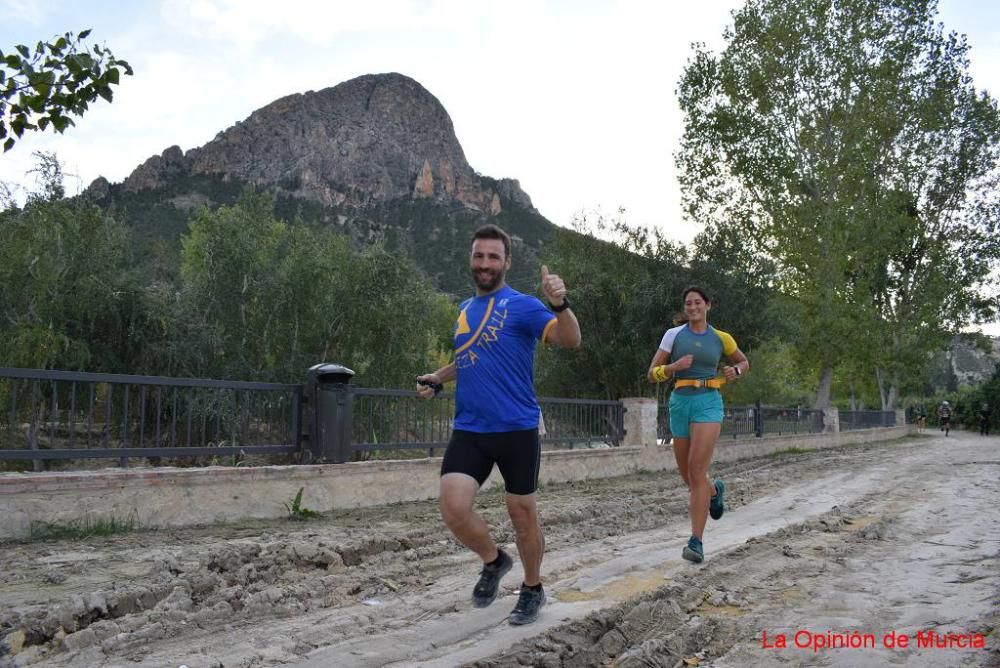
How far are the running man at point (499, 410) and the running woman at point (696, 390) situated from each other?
1963 mm

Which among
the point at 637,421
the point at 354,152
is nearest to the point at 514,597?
the point at 637,421

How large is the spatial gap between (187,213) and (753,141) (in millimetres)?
52668

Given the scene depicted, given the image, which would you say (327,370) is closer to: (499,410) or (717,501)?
(717,501)

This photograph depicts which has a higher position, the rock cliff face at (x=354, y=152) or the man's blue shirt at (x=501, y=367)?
the rock cliff face at (x=354, y=152)

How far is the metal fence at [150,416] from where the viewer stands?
7051 millimetres

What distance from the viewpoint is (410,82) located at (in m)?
181

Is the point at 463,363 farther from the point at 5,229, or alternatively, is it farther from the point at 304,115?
the point at 304,115

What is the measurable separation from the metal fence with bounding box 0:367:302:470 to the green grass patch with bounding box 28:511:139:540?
0.70 m

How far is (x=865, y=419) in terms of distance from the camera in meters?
34.0

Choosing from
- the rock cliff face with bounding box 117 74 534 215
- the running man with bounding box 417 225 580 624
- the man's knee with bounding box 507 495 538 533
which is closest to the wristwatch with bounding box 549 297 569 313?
the running man with bounding box 417 225 580 624

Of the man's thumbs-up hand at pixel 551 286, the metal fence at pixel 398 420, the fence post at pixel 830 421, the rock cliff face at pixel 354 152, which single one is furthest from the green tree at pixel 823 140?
the rock cliff face at pixel 354 152

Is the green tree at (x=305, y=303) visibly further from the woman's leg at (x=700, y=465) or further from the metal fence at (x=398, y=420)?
the woman's leg at (x=700, y=465)

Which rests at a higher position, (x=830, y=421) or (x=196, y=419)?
(x=196, y=419)

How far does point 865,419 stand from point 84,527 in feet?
112
